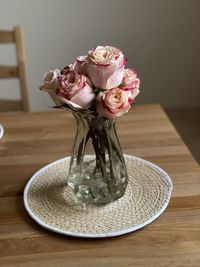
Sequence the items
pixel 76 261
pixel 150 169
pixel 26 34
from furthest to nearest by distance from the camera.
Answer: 1. pixel 26 34
2. pixel 150 169
3. pixel 76 261

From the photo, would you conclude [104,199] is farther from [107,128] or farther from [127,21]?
[127,21]

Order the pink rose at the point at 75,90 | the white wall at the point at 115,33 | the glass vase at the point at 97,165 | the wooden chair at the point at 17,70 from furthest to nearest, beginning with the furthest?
1. the white wall at the point at 115,33
2. the wooden chair at the point at 17,70
3. the glass vase at the point at 97,165
4. the pink rose at the point at 75,90

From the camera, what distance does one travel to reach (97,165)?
1.04 metres

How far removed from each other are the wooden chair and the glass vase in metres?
0.83

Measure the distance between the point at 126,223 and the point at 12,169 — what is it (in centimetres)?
41

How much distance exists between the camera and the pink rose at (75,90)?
2.92 ft

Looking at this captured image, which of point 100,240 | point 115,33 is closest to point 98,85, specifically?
point 100,240

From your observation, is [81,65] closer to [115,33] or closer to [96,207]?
[96,207]

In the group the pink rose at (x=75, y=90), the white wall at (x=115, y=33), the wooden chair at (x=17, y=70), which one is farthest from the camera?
the white wall at (x=115, y=33)

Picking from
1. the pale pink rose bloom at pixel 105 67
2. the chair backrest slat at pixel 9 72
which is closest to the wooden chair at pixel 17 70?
the chair backrest slat at pixel 9 72

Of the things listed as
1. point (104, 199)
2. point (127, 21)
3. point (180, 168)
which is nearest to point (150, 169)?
point (180, 168)

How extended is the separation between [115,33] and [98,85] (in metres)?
1.88

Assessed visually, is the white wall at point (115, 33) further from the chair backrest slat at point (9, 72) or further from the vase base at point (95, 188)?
the vase base at point (95, 188)

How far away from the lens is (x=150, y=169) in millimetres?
1191
